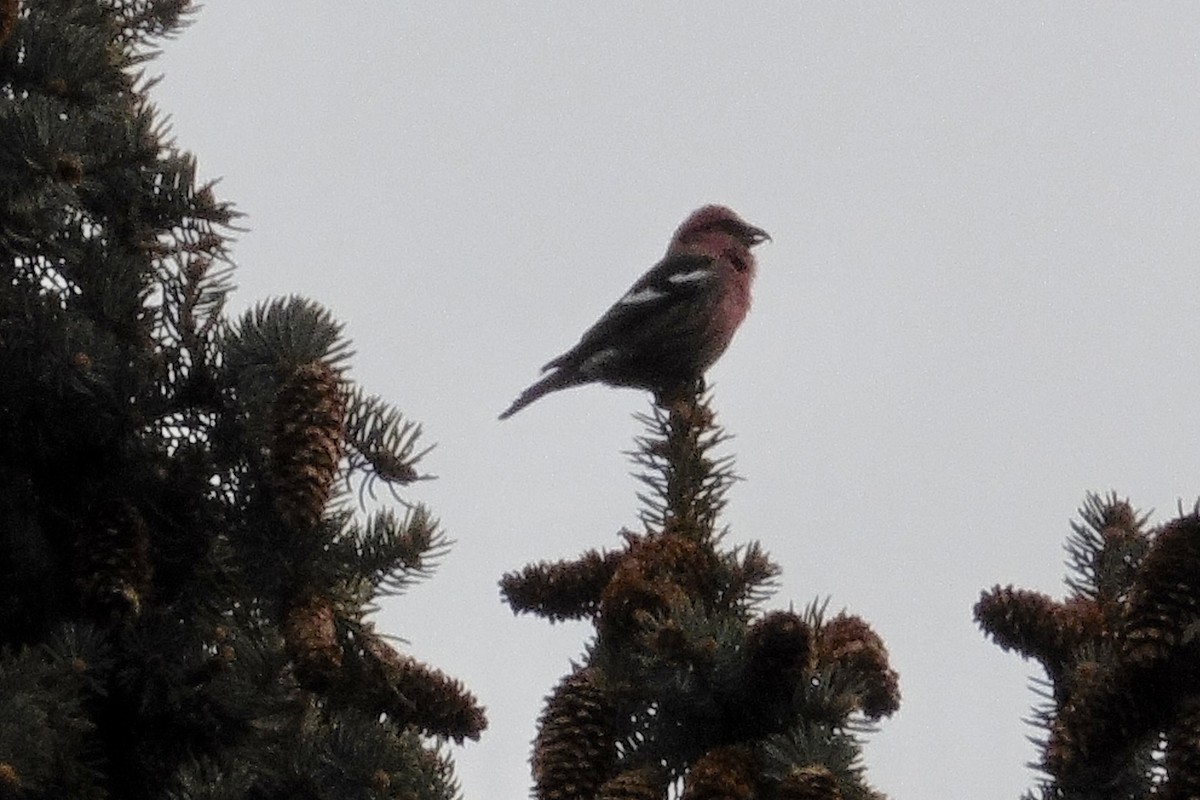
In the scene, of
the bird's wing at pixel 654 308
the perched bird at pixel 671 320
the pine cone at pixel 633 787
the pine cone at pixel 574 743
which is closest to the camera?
the pine cone at pixel 633 787

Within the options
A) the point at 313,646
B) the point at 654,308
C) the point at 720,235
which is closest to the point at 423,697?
the point at 313,646

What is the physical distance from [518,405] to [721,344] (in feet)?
2.68

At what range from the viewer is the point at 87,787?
220 centimetres

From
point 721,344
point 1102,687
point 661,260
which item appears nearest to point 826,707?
point 1102,687

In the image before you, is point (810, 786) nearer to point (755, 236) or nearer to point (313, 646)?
point (313, 646)

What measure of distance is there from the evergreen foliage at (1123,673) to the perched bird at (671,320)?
3.22 meters

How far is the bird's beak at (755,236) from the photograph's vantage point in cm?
657

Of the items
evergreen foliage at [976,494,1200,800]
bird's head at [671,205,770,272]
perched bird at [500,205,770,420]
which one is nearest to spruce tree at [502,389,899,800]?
evergreen foliage at [976,494,1200,800]

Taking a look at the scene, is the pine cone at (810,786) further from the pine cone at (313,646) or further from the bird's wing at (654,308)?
the bird's wing at (654,308)

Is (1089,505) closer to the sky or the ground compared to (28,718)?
closer to the sky

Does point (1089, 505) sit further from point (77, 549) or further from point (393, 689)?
point (77, 549)

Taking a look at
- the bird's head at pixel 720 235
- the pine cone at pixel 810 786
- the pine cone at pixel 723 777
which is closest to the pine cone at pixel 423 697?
the pine cone at pixel 723 777

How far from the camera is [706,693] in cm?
204

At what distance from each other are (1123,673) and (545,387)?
4430 mm
